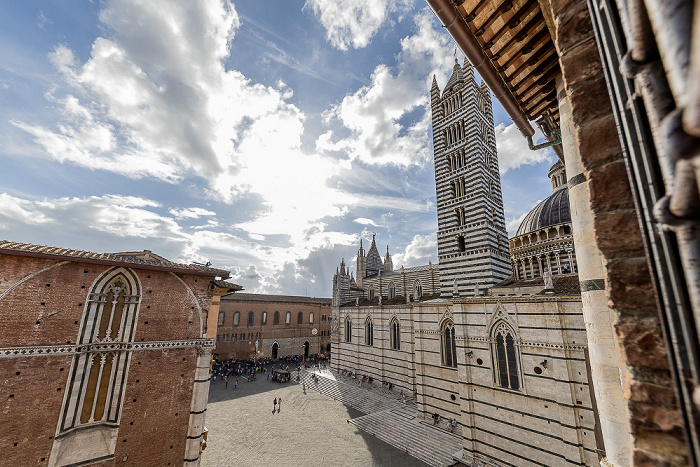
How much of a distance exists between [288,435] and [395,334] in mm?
10690

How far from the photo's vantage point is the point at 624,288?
1545 mm

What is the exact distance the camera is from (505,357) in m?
13.0

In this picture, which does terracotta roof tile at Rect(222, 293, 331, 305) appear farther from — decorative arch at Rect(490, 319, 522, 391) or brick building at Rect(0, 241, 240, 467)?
decorative arch at Rect(490, 319, 522, 391)

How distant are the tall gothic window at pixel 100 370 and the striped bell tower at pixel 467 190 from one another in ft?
48.9

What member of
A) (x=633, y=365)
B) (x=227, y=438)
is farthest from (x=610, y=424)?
(x=227, y=438)

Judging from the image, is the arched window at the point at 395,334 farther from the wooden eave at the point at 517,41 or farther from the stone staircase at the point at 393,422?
the wooden eave at the point at 517,41

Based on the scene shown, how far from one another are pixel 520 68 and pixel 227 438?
1974 centimetres

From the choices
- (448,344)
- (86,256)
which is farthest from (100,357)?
(448,344)

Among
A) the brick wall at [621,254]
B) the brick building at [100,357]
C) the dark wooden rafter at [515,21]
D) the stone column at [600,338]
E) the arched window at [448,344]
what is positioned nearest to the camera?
the brick wall at [621,254]

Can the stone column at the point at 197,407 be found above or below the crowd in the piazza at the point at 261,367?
above

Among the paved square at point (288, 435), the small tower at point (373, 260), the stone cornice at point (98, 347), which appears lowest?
the paved square at point (288, 435)

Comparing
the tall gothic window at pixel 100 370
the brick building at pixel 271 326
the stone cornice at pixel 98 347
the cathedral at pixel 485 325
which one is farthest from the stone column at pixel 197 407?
the brick building at pixel 271 326

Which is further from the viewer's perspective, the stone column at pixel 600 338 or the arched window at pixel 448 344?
the arched window at pixel 448 344

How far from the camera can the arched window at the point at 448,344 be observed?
17278mm
